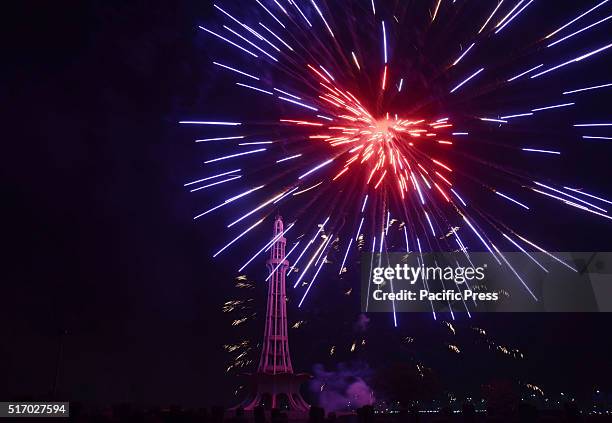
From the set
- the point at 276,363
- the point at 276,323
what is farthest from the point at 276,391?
the point at 276,323

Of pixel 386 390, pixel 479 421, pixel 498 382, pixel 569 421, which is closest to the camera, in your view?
pixel 569 421

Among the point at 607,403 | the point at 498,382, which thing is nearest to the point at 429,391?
the point at 498,382

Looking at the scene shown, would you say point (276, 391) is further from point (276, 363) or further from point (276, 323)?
point (276, 323)

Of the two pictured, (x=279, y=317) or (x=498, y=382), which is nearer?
(x=279, y=317)

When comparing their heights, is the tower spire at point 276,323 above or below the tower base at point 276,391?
above

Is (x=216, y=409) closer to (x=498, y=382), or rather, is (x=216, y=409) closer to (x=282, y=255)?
(x=282, y=255)

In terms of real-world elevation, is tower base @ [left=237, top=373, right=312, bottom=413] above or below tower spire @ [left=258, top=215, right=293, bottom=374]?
below
